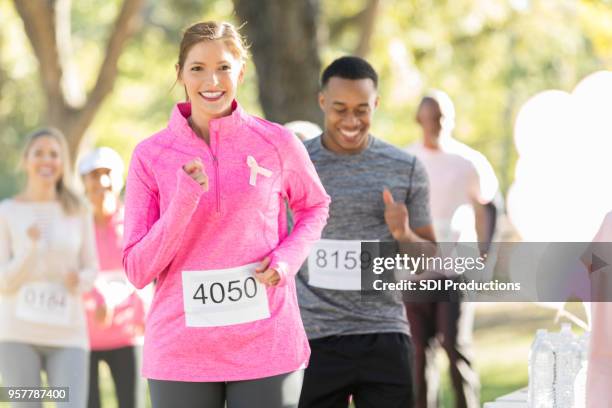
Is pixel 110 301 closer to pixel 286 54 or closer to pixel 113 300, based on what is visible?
pixel 113 300

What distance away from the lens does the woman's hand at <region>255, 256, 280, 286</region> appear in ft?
13.5

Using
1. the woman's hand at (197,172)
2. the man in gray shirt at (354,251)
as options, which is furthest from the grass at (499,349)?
the woman's hand at (197,172)

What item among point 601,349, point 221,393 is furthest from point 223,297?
point 601,349

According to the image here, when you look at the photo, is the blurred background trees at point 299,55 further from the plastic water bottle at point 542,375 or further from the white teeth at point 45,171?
the white teeth at point 45,171

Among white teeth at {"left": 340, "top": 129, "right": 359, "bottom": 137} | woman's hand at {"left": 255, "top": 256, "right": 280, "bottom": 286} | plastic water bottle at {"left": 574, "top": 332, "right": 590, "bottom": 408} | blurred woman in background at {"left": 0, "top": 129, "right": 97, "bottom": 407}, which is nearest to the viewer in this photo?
woman's hand at {"left": 255, "top": 256, "right": 280, "bottom": 286}

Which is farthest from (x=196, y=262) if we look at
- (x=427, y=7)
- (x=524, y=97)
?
(x=524, y=97)

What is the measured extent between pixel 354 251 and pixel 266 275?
5.04ft

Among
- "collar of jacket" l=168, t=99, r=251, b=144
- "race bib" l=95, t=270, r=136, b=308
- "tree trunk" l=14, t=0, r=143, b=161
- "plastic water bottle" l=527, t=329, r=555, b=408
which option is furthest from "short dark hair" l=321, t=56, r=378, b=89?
"tree trunk" l=14, t=0, r=143, b=161

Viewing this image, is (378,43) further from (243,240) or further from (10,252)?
(243,240)

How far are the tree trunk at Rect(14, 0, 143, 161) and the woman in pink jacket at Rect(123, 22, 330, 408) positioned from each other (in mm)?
8576

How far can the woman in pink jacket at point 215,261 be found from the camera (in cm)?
412

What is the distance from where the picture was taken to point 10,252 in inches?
283

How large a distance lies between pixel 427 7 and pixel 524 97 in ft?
53.5

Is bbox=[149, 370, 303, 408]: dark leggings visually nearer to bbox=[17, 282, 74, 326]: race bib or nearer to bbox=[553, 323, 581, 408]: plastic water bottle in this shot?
bbox=[553, 323, 581, 408]: plastic water bottle
